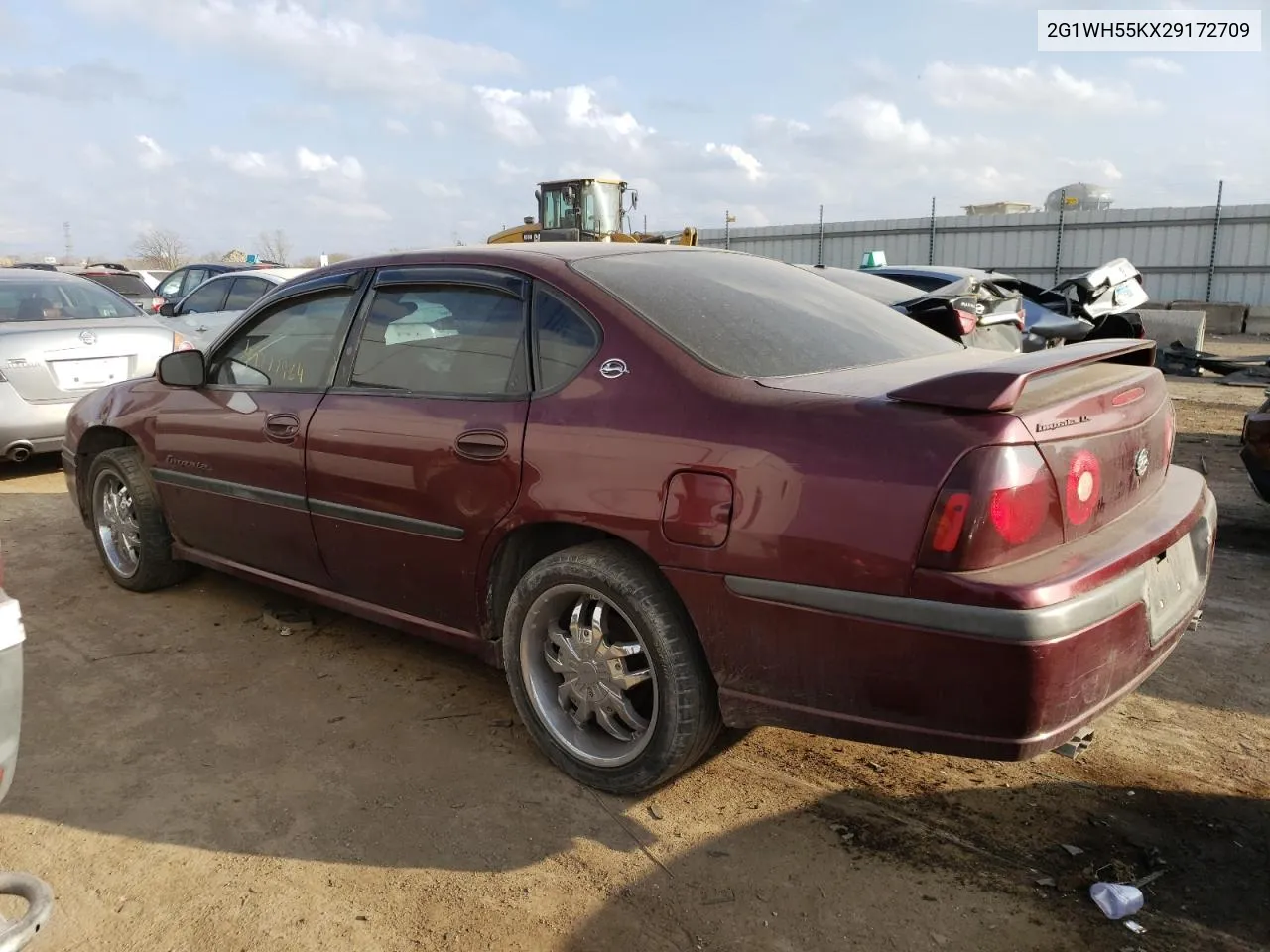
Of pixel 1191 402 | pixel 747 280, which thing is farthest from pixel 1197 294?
pixel 747 280

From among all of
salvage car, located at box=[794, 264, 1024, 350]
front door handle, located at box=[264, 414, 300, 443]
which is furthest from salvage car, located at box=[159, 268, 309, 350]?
front door handle, located at box=[264, 414, 300, 443]

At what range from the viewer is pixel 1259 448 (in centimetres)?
513

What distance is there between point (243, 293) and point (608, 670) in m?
9.00

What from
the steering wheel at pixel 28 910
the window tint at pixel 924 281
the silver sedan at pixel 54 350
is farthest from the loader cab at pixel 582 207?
the steering wheel at pixel 28 910

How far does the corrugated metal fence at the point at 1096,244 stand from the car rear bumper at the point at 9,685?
21.1 meters

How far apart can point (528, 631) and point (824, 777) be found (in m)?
1.00

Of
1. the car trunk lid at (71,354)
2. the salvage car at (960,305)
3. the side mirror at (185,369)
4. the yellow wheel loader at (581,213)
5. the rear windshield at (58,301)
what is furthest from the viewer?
the yellow wheel loader at (581,213)

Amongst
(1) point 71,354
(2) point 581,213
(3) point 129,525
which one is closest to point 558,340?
(3) point 129,525

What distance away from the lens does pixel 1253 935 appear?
7.14 feet

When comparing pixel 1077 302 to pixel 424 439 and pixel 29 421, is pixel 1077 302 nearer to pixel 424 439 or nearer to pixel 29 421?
pixel 424 439

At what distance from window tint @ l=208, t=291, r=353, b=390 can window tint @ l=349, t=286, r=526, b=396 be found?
0.65 feet

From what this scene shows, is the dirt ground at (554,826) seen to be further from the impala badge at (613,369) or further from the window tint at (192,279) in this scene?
the window tint at (192,279)

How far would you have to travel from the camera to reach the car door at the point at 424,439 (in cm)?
297

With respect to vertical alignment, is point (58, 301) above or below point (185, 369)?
above
